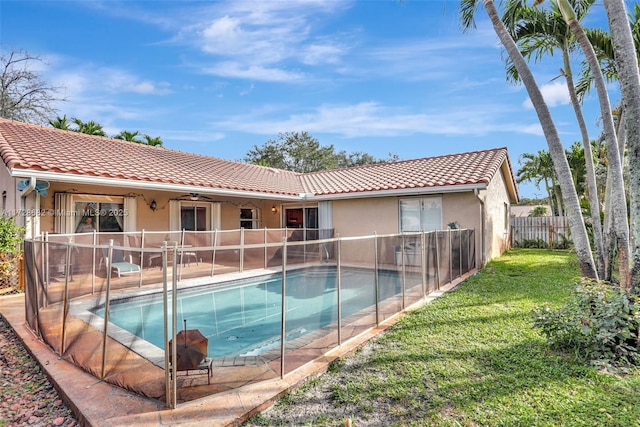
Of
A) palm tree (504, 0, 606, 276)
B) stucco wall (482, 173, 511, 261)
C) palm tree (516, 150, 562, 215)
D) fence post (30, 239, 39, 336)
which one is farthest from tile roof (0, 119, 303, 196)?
palm tree (516, 150, 562, 215)

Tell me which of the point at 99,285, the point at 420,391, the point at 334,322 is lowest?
the point at 420,391

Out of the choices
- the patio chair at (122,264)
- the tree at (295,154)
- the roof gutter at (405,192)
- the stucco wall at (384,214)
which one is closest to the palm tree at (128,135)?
the tree at (295,154)

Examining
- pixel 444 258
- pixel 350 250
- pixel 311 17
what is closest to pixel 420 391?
pixel 350 250

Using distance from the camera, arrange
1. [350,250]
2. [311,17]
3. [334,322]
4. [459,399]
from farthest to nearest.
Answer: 1. [311,17]
2. [350,250]
3. [334,322]
4. [459,399]

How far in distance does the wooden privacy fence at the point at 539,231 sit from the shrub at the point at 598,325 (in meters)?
15.1

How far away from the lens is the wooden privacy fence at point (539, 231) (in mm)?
17469

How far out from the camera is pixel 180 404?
11.0ft

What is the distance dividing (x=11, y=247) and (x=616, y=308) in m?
11.4

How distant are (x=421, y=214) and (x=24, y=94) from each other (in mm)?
25296

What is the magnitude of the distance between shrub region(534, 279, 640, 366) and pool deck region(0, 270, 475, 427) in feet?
9.71

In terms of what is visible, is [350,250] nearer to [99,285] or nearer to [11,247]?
[99,285]

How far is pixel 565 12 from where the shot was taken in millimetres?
5715

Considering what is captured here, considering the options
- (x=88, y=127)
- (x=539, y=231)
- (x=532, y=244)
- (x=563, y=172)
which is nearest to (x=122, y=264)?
(x=563, y=172)

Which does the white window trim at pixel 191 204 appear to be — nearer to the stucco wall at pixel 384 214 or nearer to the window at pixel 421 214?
the stucco wall at pixel 384 214
